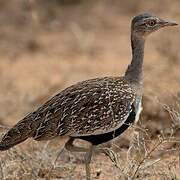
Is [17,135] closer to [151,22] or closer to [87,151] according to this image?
[87,151]

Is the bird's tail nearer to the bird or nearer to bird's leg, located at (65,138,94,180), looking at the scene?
the bird

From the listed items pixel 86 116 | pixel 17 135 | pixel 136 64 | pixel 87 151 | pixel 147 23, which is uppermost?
pixel 147 23

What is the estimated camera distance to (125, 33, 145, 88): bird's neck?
5582 millimetres

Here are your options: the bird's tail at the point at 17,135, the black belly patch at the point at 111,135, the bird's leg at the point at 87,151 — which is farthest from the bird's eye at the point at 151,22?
the bird's tail at the point at 17,135

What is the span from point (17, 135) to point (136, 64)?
100 centimetres

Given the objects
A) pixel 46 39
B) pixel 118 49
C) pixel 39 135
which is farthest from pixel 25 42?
pixel 39 135

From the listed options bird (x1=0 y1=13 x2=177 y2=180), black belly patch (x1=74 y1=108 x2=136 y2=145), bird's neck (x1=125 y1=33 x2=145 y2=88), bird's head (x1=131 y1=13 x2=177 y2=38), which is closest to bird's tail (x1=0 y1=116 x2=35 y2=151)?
bird (x1=0 y1=13 x2=177 y2=180)

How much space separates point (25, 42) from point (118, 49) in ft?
3.90

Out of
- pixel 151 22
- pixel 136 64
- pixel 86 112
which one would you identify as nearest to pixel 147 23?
pixel 151 22

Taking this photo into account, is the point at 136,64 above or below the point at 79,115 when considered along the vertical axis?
above

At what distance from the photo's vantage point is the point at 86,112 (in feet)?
17.1

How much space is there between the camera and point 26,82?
9484 mm

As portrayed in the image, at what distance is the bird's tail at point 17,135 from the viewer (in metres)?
5.19

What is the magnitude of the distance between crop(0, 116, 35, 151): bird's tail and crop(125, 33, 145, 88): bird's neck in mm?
773
